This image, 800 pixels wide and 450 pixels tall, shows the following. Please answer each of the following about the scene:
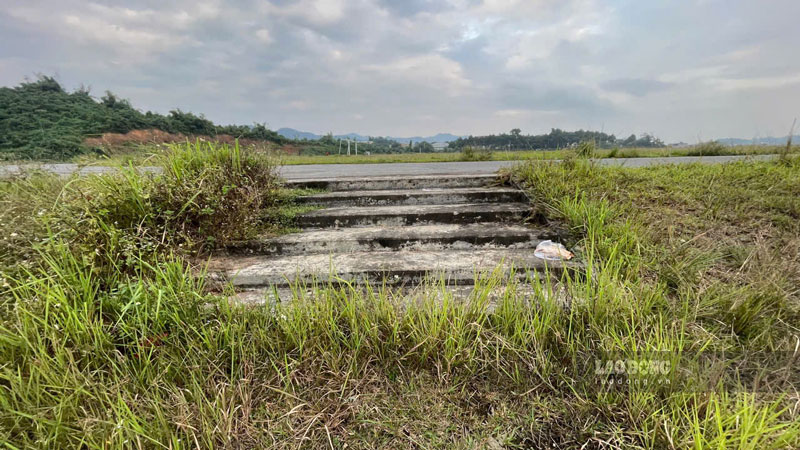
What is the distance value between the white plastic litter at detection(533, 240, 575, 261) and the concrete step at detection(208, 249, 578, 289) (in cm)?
6

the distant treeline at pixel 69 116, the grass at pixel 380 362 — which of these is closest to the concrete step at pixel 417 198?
the grass at pixel 380 362

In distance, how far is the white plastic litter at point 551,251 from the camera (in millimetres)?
2485

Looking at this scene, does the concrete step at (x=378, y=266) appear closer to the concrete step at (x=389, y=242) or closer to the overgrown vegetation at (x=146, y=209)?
the concrete step at (x=389, y=242)

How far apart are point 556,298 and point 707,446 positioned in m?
0.76

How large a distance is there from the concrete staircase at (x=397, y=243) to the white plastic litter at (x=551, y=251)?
0.26 feet

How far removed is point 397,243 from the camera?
2.85 metres

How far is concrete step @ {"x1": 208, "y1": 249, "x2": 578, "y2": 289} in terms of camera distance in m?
2.27

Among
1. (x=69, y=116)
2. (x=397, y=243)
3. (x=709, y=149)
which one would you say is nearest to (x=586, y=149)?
(x=397, y=243)

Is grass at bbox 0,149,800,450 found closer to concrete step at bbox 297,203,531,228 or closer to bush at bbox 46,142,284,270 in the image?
bush at bbox 46,142,284,270

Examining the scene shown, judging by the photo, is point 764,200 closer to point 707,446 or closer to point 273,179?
point 707,446

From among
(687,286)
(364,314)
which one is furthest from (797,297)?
(364,314)

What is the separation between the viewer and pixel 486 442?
124 cm

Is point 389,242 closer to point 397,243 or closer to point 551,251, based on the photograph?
point 397,243

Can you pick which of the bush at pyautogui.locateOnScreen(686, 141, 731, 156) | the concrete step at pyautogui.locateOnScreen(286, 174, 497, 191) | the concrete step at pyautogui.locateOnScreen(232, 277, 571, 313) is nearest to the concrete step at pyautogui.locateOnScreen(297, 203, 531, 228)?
the concrete step at pyautogui.locateOnScreen(286, 174, 497, 191)
